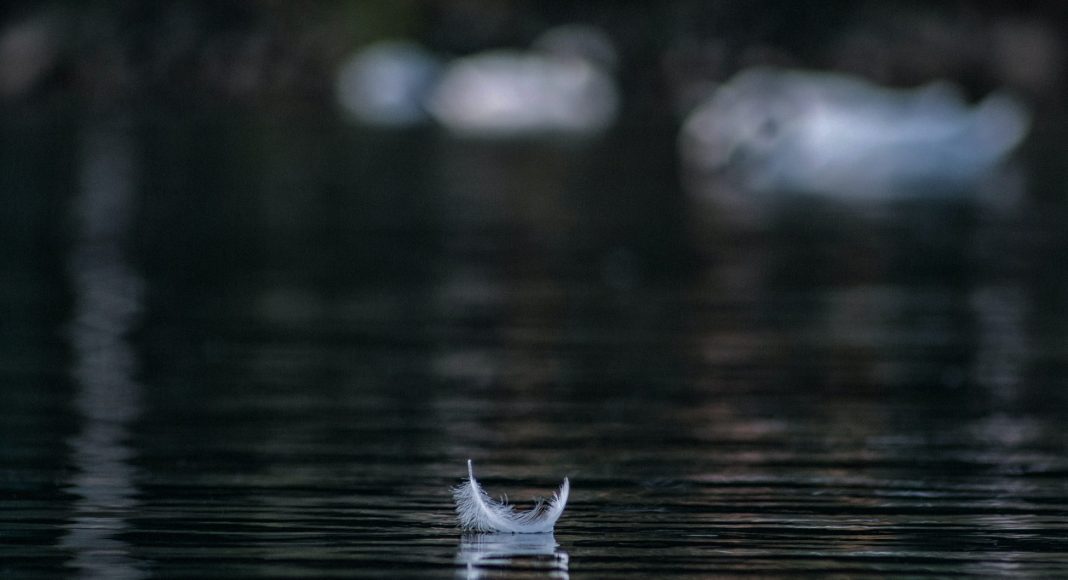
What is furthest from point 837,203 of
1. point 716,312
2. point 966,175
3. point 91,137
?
point 91,137

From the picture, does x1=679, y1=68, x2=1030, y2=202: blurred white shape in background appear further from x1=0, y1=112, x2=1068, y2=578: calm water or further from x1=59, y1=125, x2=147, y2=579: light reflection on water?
x1=59, y1=125, x2=147, y2=579: light reflection on water

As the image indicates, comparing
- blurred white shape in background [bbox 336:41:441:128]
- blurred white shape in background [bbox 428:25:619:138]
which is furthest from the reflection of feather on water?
blurred white shape in background [bbox 428:25:619:138]

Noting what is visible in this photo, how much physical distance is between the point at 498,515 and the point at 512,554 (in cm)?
24

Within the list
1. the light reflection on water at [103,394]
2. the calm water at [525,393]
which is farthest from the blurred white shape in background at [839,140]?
the light reflection on water at [103,394]

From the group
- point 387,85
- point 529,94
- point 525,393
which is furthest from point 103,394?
point 529,94

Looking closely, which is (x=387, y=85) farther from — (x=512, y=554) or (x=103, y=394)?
(x=512, y=554)

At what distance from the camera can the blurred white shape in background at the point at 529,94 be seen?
4300 cm

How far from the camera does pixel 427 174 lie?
26484mm

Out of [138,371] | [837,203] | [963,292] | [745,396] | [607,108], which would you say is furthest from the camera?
[607,108]

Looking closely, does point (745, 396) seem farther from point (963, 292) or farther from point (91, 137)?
point (91, 137)

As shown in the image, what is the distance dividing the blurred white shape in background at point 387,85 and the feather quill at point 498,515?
35.0 metres

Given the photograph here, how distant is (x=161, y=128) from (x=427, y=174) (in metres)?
9.75

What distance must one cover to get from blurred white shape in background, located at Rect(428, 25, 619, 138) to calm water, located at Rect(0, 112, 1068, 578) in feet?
73.9

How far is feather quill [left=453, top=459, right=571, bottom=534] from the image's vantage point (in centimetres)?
636
